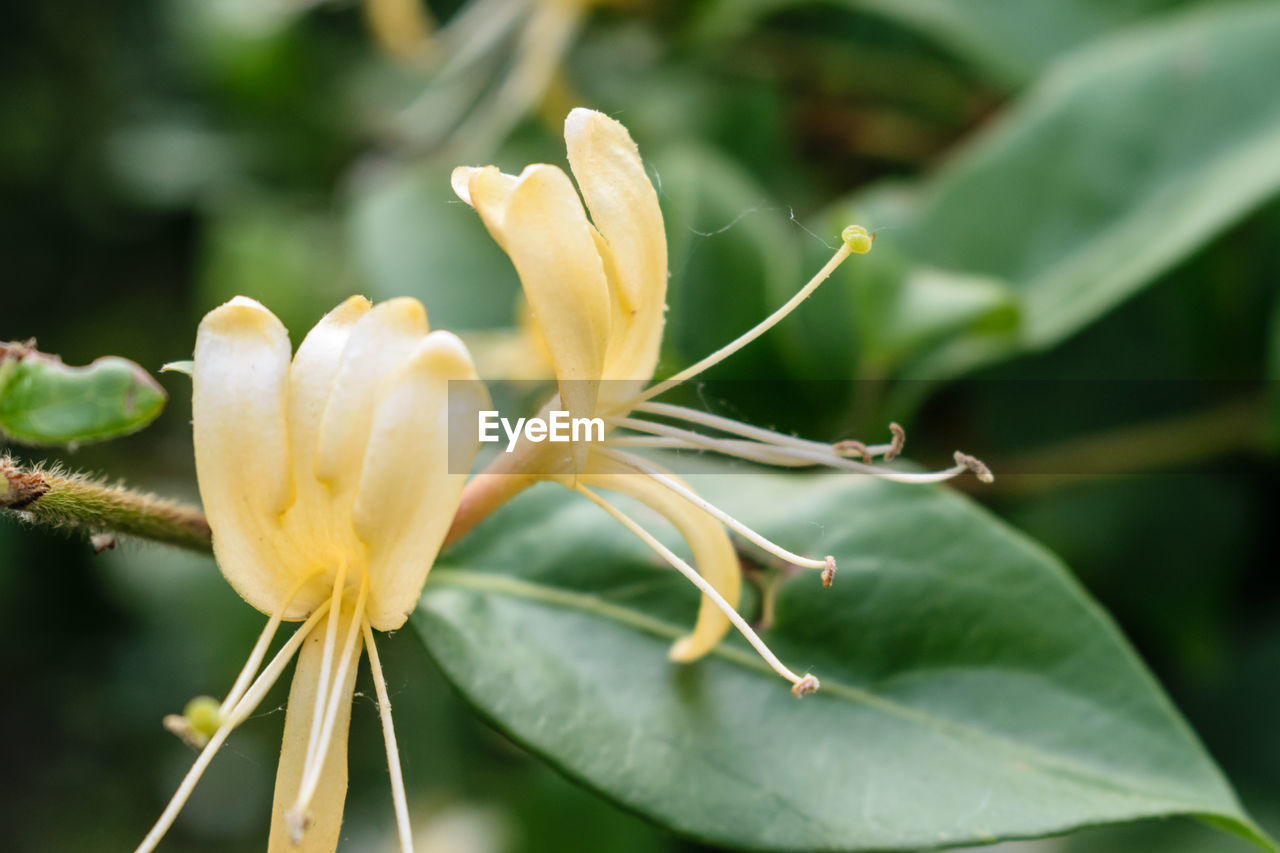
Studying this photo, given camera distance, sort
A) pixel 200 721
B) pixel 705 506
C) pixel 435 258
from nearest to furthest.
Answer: pixel 200 721, pixel 705 506, pixel 435 258

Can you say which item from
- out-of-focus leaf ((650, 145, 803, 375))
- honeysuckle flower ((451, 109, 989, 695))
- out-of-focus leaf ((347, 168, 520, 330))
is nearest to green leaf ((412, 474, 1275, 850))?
honeysuckle flower ((451, 109, 989, 695))

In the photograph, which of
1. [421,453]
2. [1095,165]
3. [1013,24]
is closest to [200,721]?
[421,453]

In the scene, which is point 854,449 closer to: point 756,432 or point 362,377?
point 756,432

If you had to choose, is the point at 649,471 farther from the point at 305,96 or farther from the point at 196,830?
the point at 196,830

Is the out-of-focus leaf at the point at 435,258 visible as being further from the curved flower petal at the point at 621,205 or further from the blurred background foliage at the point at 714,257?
the curved flower petal at the point at 621,205

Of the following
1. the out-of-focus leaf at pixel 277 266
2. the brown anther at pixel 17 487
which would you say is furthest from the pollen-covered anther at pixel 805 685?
the out-of-focus leaf at pixel 277 266
